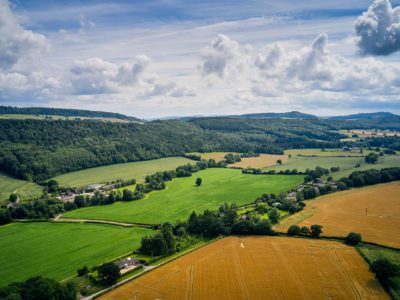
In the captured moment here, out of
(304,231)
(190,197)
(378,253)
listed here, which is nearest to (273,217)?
(304,231)

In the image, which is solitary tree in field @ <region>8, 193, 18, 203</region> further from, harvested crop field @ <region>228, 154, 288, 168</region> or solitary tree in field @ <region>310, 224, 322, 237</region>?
harvested crop field @ <region>228, 154, 288, 168</region>

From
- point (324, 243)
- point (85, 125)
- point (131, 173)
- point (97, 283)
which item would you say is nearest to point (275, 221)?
point (324, 243)

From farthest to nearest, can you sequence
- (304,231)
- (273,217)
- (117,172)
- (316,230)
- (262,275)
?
1. (117,172)
2. (273,217)
3. (304,231)
4. (316,230)
5. (262,275)

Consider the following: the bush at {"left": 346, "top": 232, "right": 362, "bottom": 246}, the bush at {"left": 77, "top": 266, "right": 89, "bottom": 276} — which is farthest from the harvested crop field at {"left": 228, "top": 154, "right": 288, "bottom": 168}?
the bush at {"left": 77, "top": 266, "right": 89, "bottom": 276}

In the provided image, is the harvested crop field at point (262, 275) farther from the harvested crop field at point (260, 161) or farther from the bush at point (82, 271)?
the harvested crop field at point (260, 161)

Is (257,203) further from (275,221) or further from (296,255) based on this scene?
(296,255)

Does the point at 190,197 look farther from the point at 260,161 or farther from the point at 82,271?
the point at 260,161
